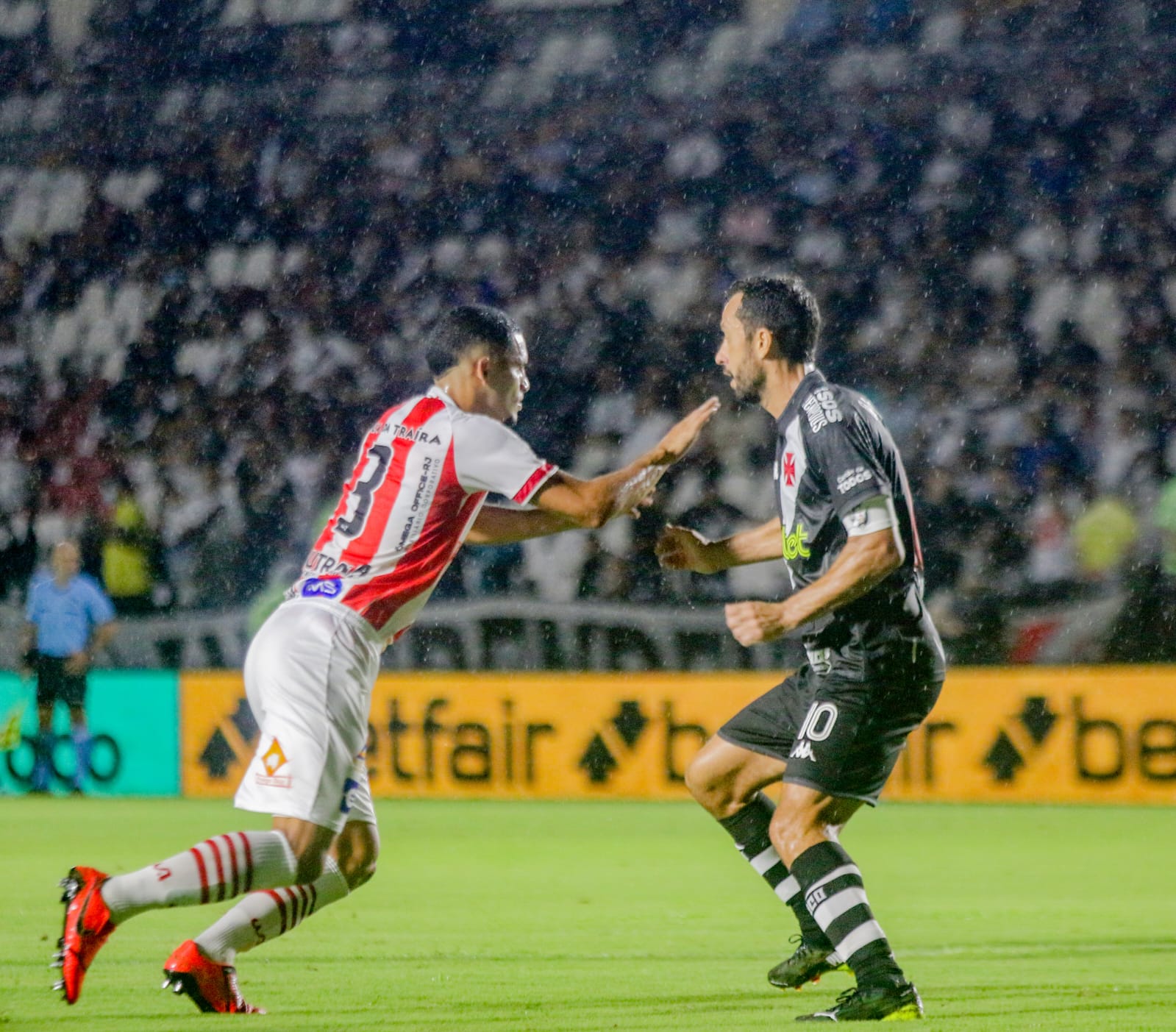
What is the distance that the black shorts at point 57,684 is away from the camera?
13.2 m

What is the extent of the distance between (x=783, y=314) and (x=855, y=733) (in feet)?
3.57

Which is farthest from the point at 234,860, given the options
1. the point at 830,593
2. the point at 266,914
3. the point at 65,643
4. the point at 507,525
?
the point at 65,643

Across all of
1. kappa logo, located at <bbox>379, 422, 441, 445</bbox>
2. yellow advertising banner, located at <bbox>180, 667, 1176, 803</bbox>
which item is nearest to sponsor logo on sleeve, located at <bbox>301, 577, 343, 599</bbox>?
kappa logo, located at <bbox>379, 422, 441, 445</bbox>

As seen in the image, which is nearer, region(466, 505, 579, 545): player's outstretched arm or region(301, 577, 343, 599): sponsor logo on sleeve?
region(301, 577, 343, 599): sponsor logo on sleeve

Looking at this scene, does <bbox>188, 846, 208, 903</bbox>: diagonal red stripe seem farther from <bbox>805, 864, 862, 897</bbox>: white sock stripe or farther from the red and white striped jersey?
<bbox>805, 864, 862, 897</bbox>: white sock stripe

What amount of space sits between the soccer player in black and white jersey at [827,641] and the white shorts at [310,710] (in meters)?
0.91

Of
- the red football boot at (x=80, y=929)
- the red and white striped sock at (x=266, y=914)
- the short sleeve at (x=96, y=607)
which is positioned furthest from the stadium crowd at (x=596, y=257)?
the red football boot at (x=80, y=929)

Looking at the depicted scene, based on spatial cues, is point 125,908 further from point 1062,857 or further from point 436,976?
point 1062,857

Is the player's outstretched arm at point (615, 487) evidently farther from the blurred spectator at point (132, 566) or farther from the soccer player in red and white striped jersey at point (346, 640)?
the blurred spectator at point (132, 566)

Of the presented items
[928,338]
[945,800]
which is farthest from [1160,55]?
[945,800]

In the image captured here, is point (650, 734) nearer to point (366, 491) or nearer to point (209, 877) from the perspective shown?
point (366, 491)

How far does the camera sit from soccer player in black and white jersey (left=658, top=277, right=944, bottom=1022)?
439 centimetres

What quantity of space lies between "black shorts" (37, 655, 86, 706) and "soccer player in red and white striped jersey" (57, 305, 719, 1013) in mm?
9004

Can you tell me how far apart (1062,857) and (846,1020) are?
4.91 m
